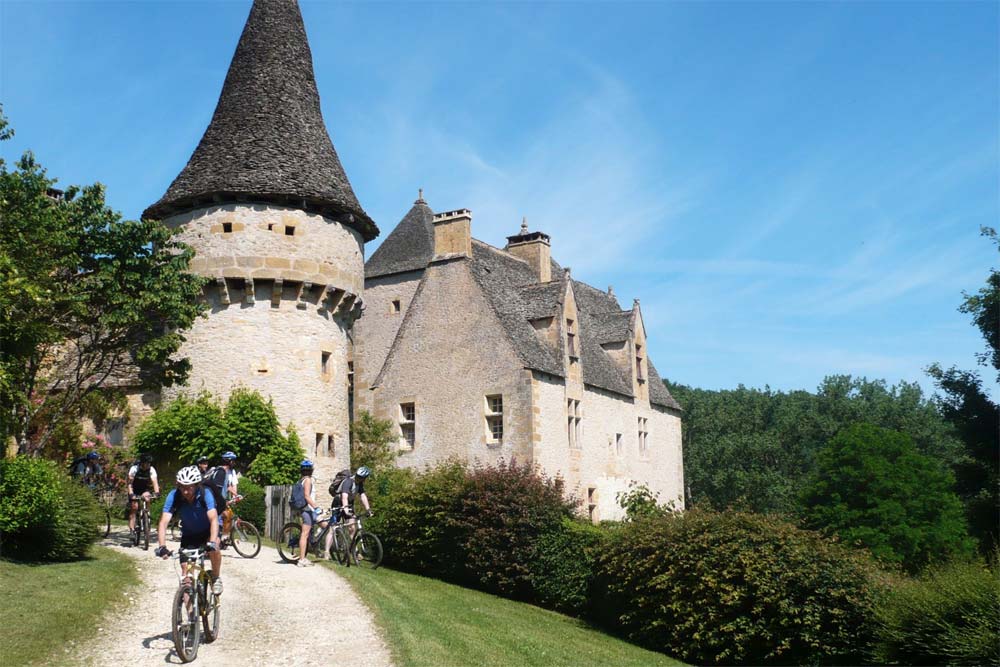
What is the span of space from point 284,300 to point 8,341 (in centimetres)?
991

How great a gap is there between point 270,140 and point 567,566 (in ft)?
50.2

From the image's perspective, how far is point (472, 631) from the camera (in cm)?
1614

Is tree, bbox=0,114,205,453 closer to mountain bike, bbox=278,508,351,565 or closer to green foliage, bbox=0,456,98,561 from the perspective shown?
green foliage, bbox=0,456,98,561

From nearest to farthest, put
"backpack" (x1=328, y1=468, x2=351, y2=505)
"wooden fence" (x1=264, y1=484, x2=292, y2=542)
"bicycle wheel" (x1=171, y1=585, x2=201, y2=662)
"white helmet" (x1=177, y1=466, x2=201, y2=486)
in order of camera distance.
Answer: "bicycle wheel" (x1=171, y1=585, x2=201, y2=662) → "white helmet" (x1=177, y1=466, x2=201, y2=486) → "backpack" (x1=328, y1=468, x2=351, y2=505) → "wooden fence" (x1=264, y1=484, x2=292, y2=542)

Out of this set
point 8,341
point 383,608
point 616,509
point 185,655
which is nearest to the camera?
point 185,655

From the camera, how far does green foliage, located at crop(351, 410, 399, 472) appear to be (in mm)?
34594

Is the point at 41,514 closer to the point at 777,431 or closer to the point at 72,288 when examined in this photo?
the point at 72,288

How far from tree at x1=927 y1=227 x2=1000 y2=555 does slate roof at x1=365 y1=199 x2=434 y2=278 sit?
20833 millimetres

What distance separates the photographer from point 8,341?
63.0 feet

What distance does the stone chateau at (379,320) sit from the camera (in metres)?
28.2

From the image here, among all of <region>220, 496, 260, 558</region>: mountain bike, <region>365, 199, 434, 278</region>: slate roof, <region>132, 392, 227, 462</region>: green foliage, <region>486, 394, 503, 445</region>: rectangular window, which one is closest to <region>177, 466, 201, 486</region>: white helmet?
<region>220, 496, 260, 558</region>: mountain bike

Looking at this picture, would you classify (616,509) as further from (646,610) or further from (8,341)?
(8,341)

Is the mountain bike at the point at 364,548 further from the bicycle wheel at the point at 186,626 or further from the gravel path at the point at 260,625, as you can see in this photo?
the bicycle wheel at the point at 186,626

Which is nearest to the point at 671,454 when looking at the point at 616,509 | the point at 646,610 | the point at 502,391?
the point at 616,509
